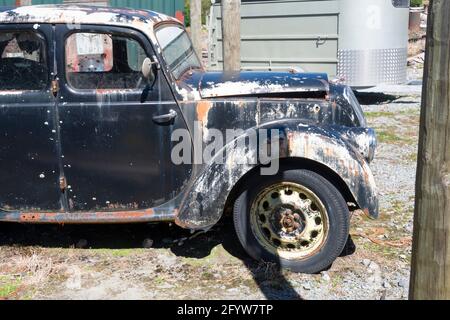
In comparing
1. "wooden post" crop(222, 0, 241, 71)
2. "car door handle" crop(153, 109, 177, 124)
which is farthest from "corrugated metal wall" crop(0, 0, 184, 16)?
"car door handle" crop(153, 109, 177, 124)

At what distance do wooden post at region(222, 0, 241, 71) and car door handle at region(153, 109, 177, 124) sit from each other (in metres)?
2.41

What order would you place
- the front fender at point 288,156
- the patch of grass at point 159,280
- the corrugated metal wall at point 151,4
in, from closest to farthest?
1. the front fender at point 288,156
2. the patch of grass at point 159,280
3. the corrugated metal wall at point 151,4

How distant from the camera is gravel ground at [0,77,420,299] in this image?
152 inches

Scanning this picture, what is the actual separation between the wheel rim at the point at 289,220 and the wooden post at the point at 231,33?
263cm

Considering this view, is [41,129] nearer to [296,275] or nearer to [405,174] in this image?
[296,275]

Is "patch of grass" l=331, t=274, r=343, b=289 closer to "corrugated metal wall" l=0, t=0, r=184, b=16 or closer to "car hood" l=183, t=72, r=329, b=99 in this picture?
"car hood" l=183, t=72, r=329, b=99

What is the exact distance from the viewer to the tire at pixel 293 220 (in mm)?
3947

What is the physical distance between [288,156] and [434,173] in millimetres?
1719

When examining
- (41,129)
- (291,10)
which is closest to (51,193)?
(41,129)

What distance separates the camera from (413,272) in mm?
2383

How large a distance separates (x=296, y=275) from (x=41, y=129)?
213cm

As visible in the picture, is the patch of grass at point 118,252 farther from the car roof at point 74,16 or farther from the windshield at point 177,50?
the car roof at point 74,16

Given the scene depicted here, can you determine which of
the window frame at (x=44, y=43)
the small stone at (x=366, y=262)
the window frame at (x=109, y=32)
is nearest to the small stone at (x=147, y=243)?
the window frame at (x=109, y=32)

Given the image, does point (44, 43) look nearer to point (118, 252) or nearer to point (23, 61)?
point (23, 61)
